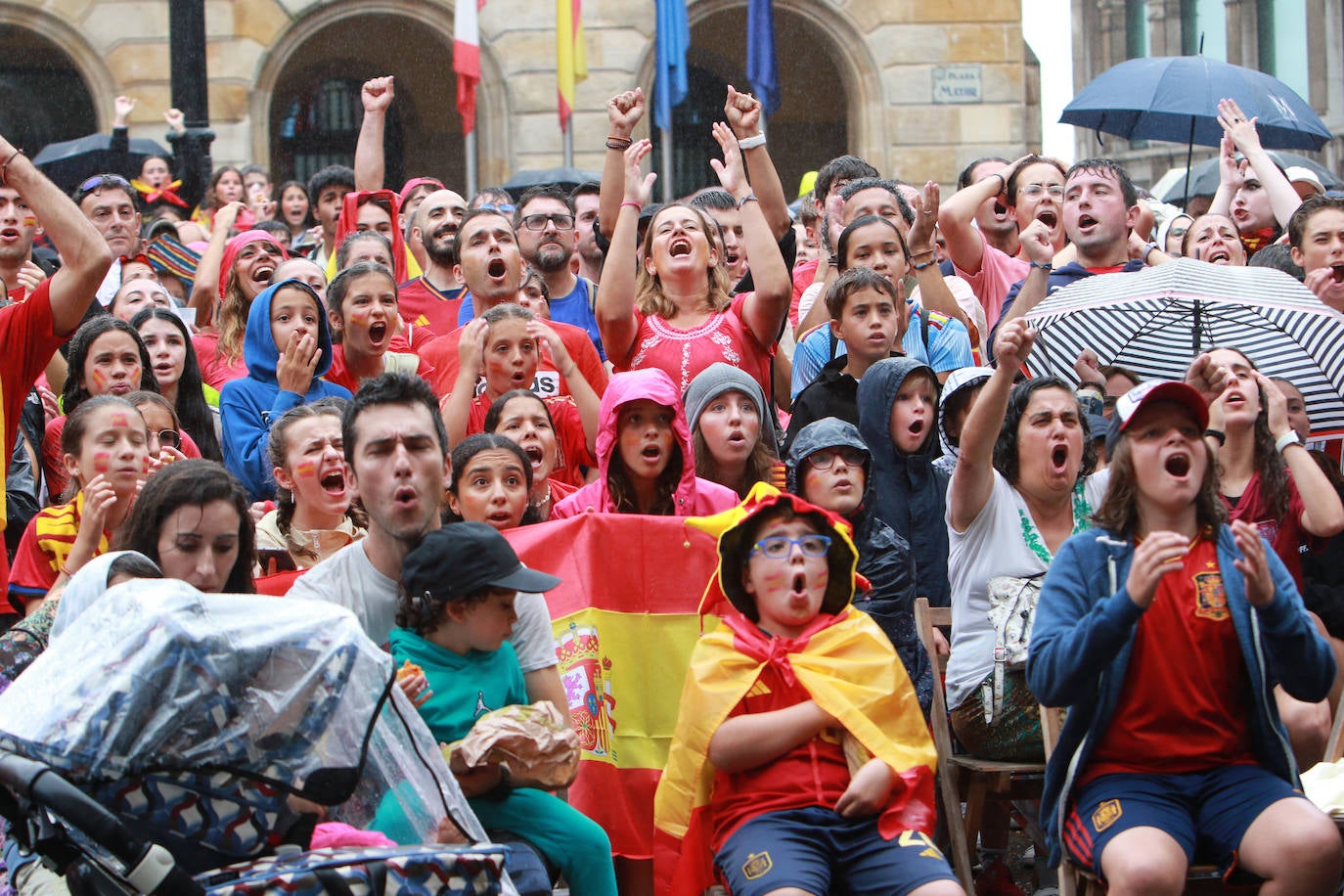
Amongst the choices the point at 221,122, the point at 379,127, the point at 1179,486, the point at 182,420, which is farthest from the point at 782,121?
the point at 1179,486

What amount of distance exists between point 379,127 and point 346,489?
429 centimetres

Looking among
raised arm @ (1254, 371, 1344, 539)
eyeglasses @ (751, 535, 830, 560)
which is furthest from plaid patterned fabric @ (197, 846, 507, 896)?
raised arm @ (1254, 371, 1344, 539)

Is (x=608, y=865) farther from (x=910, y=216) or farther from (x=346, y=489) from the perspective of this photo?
(x=910, y=216)

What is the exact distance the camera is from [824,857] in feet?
15.3

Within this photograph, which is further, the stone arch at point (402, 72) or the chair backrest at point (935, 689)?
the stone arch at point (402, 72)

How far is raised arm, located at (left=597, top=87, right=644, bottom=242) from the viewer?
766 cm

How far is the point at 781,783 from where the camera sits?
478 cm

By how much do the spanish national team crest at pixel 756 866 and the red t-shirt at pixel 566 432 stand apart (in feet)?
8.58

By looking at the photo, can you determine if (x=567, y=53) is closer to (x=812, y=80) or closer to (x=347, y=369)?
(x=812, y=80)

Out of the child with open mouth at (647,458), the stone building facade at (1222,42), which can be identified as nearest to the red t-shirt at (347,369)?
the child with open mouth at (647,458)

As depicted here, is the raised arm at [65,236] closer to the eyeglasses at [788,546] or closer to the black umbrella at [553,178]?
the eyeglasses at [788,546]

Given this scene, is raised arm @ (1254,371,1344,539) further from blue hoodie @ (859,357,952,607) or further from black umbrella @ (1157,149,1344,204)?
black umbrella @ (1157,149,1344,204)

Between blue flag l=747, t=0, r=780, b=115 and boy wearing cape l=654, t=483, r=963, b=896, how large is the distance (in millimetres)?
10470

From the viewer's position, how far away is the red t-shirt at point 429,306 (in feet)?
28.0
